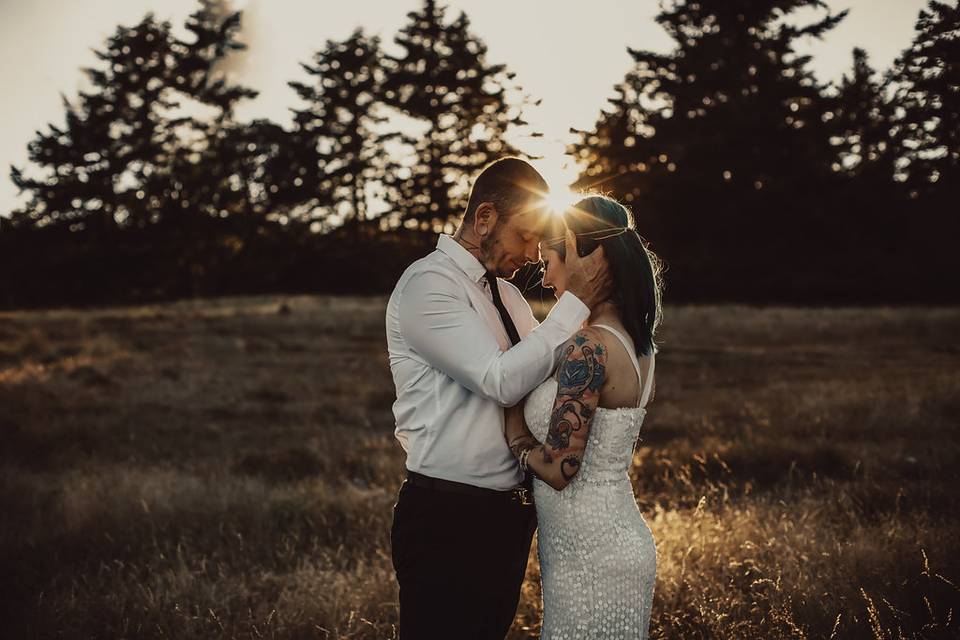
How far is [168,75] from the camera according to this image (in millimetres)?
44031

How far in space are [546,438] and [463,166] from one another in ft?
10.7

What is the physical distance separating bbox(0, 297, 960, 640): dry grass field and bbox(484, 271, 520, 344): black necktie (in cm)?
191

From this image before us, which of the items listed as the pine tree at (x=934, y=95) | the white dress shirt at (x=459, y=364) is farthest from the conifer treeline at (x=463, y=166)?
the white dress shirt at (x=459, y=364)

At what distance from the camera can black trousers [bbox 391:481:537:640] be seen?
114 inches

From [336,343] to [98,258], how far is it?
26512 mm

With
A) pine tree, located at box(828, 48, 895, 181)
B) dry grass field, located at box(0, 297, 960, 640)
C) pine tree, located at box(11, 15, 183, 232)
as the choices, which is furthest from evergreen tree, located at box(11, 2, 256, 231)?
pine tree, located at box(828, 48, 895, 181)

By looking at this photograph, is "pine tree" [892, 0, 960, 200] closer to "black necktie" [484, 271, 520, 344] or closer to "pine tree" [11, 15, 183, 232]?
"black necktie" [484, 271, 520, 344]

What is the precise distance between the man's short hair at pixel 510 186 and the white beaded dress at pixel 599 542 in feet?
2.06

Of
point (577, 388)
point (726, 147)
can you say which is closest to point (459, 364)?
point (577, 388)

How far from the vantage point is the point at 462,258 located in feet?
9.96

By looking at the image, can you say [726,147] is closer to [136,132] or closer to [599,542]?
[599,542]

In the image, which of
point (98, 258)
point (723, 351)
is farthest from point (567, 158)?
point (98, 258)

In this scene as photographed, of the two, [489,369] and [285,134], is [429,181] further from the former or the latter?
[285,134]

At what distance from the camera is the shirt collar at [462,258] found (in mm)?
3033
